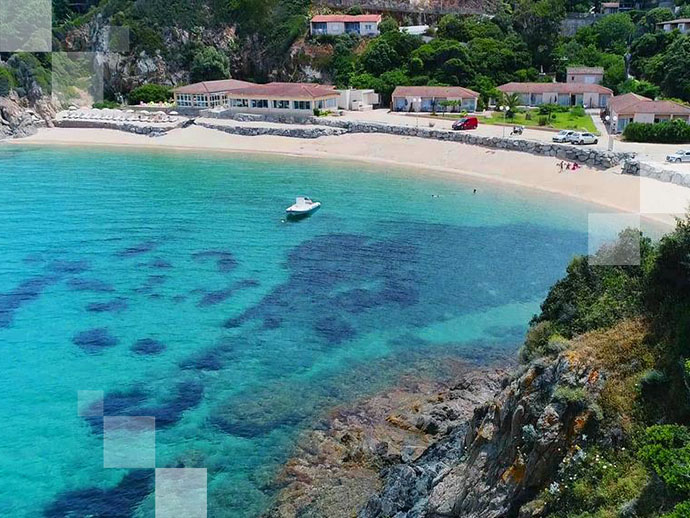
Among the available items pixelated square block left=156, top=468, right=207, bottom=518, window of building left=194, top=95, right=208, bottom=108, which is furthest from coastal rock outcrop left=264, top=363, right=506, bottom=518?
window of building left=194, top=95, right=208, bottom=108

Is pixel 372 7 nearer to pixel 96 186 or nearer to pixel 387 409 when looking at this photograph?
pixel 96 186

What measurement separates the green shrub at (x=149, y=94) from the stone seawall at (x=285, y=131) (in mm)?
18440

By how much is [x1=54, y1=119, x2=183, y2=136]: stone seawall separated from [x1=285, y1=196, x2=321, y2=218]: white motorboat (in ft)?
121

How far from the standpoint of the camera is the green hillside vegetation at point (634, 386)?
40.0ft

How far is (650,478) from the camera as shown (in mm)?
12625

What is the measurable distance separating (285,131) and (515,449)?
214 ft

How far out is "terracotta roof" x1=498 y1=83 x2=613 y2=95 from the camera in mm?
79688

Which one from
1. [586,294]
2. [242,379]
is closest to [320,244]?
[242,379]

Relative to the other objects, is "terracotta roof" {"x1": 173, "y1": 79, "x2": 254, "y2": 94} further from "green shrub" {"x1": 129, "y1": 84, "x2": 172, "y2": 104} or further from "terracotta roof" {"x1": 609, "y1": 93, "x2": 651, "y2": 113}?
"terracotta roof" {"x1": 609, "y1": 93, "x2": 651, "y2": 113}

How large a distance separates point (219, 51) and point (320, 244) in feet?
222

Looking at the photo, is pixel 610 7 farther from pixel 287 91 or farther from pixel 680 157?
pixel 680 157

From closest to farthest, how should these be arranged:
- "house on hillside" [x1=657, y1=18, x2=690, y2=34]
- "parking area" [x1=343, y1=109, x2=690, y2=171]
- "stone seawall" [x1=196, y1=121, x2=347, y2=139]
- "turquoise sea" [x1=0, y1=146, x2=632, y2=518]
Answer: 1. "turquoise sea" [x1=0, y1=146, x2=632, y2=518]
2. "parking area" [x1=343, y1=109, x2=690, y2=171]
3. "stone seawall" [x1=196, y1=121, x2=347, y2=139]
4. "house on hillside" [x1=657, y1=18, x2=690, y2=34]

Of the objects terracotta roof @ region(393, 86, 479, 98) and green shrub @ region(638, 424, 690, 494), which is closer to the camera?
green shrub @ region(638, 424, 690, 494)

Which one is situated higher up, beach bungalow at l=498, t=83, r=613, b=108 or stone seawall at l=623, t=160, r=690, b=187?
beach bungalow at l=498, t=83, r=613, b=108
